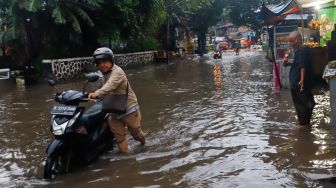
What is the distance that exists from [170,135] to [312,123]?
2.61 metres

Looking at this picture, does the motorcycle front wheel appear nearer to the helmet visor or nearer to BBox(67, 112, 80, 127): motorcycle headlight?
BBox(67, 112, 80, 127): motorcycle headlight

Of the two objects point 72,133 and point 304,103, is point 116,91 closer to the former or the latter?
point 72,133

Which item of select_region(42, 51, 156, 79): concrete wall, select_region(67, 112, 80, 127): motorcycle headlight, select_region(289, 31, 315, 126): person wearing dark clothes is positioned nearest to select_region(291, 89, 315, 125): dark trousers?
select_region(289, 31, 315, 126): person wearing dark clothes

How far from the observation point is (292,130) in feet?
25.2

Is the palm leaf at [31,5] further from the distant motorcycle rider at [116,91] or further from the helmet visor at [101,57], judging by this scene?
the helmet visor at [101,57]

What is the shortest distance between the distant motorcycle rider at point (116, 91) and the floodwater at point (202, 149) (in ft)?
1.11

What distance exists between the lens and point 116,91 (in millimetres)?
6195

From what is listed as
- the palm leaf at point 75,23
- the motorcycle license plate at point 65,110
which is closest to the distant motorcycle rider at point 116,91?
the motorcycle license plate at point 65,110

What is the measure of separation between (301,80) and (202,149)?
2142 mm

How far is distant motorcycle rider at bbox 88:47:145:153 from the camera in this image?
5.96 m

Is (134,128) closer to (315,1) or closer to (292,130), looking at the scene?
(292,130)

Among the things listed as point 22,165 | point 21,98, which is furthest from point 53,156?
point 21,98

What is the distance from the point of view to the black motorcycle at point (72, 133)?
17.9 ft

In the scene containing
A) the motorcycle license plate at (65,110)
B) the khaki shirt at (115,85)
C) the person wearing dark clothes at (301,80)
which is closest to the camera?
the motorcycle license plate at (65,110)
